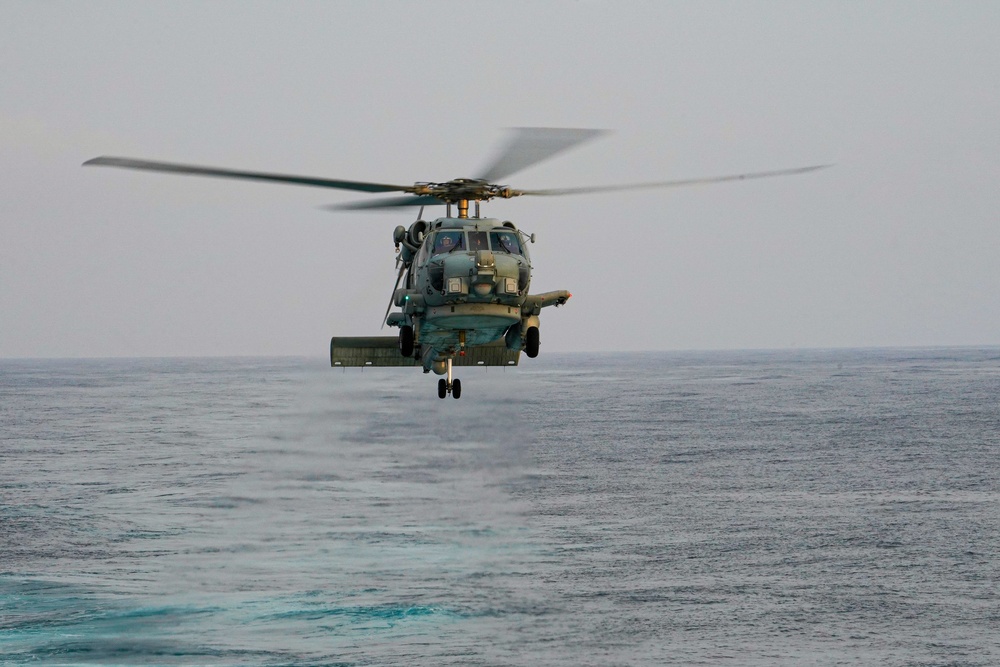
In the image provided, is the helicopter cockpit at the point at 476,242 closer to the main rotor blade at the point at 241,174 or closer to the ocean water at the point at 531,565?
the main rotor blade at the point at 241,174

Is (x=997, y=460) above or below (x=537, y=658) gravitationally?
above

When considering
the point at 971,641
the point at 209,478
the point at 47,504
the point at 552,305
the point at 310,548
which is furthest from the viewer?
the point at 209,478

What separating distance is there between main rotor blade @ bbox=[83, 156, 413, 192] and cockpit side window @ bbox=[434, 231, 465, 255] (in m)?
1.93

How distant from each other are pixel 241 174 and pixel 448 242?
810cm

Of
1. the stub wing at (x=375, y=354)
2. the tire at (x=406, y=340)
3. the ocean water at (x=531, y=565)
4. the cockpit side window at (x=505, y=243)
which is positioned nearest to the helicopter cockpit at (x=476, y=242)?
the cockpit side window at (x=505, y=243)

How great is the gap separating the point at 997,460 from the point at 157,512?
133680mm

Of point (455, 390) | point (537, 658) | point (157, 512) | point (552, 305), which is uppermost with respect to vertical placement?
point (552, 305)

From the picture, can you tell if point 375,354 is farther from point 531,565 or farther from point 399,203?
point 531,565

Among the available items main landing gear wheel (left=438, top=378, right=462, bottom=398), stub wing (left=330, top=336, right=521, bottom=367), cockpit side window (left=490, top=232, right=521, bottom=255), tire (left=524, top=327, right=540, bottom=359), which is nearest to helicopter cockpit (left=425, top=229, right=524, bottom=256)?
cockpit side window (left=490, top=232, right=521, bottom=255)

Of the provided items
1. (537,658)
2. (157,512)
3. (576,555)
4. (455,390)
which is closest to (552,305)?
(455,390)

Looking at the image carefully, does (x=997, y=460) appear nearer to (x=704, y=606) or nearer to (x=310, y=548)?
(x=704, y=606)

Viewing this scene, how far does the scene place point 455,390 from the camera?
37.4 meters

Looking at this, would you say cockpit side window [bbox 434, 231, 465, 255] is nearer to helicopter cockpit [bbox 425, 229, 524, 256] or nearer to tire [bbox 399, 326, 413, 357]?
helicopter cockpit [bbox 425, 229, 524, 256]

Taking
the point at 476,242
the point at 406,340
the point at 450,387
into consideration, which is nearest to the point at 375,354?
the point at 406,340
